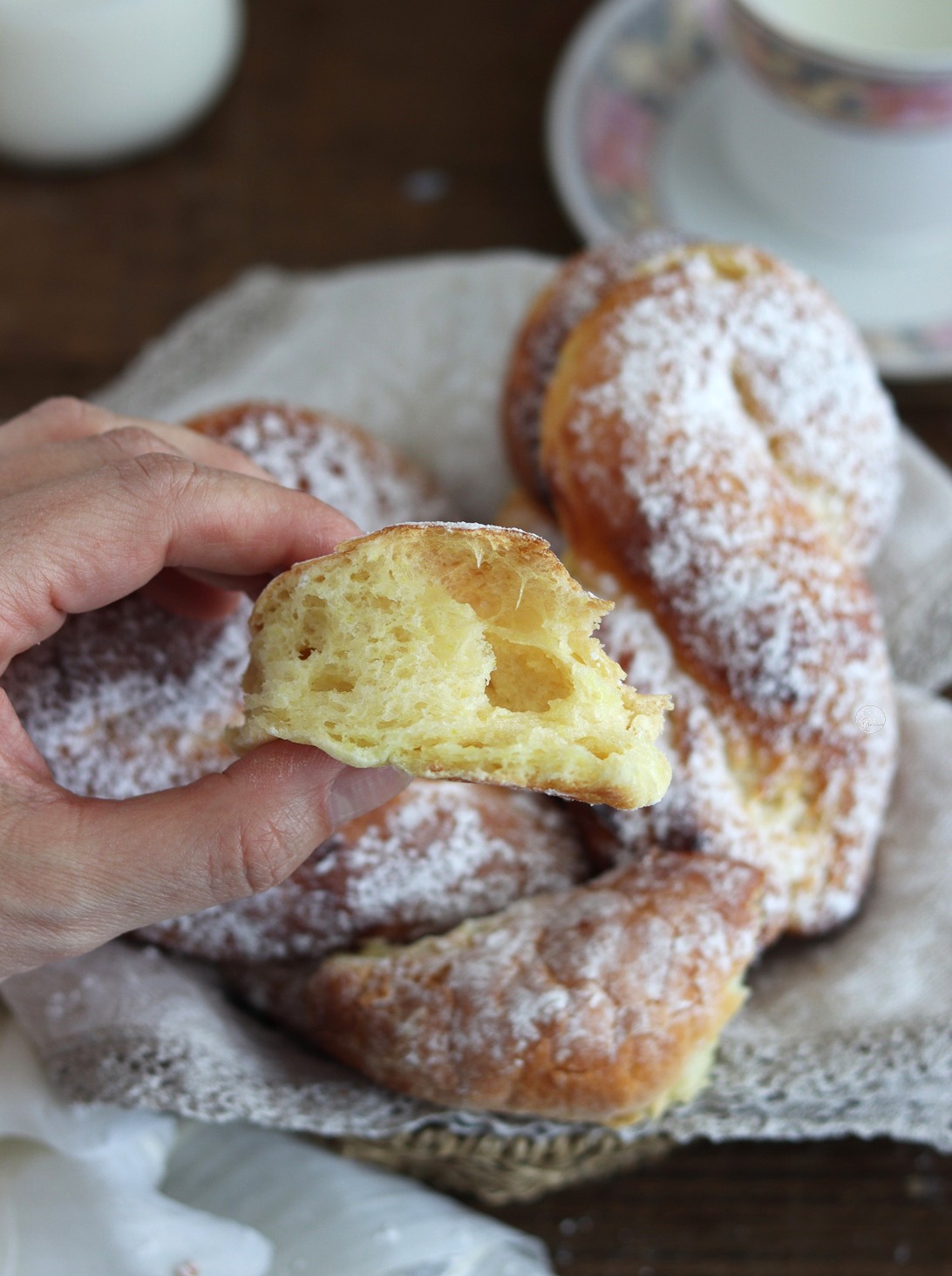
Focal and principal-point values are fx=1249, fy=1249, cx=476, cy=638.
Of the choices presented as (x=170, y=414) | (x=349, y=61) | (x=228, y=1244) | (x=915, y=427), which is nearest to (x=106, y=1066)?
(x=228, y=1244)

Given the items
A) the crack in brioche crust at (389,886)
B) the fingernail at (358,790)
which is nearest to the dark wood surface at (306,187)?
the crack in brioche crust at (389,886)

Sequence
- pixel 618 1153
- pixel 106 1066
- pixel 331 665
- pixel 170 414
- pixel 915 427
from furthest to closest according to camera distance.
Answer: pixel 915 427 < pixel 170 414 < pixel 618 1153 < pixel 106 1066 < pixel 331 665

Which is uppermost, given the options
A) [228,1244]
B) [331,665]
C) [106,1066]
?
[331,665]

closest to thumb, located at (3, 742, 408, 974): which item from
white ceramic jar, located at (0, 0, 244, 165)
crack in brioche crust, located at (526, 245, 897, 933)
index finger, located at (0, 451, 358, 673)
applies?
index finger, located at (0, 451, 358, 673)

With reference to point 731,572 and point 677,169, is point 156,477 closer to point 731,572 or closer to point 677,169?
point 731,572

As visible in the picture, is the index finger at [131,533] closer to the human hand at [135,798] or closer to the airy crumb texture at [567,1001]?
the human hand at [135,798]

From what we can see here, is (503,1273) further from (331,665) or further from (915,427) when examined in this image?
(915,427)
